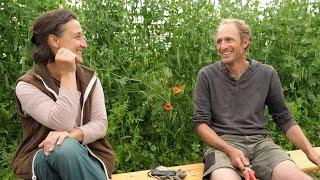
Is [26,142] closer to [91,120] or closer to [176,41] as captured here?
[91,120]

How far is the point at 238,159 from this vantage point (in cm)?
341

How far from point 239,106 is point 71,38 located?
4.45 ft

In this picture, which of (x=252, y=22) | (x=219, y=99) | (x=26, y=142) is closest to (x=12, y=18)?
(x=26, y=142)

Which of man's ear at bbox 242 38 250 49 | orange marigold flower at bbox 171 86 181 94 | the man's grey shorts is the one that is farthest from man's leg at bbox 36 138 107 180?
orange marigold flower at bbox 171 86 181 94

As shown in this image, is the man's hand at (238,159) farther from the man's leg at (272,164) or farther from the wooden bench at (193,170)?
the wooden bench at (193,170)

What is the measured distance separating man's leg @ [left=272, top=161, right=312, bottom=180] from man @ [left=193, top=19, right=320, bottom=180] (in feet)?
0.33

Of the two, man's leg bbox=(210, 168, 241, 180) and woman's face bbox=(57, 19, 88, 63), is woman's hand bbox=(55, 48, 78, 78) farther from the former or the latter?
man's leg bbox=(210, 168, 241, 180)

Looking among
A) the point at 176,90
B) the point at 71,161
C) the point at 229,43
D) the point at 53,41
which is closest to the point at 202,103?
the point at 229,43

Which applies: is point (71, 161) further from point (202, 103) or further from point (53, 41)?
point (202, 103)

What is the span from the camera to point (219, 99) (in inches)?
147

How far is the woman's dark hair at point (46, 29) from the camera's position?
3.02 meters

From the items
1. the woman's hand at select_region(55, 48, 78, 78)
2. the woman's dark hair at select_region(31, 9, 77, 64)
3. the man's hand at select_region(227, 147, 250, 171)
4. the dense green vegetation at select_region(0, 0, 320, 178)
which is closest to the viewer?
the woman's hand at select_region(55, 48, 78, 78)

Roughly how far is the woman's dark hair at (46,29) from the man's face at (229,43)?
45.9 inches

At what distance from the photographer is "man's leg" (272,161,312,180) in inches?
130
